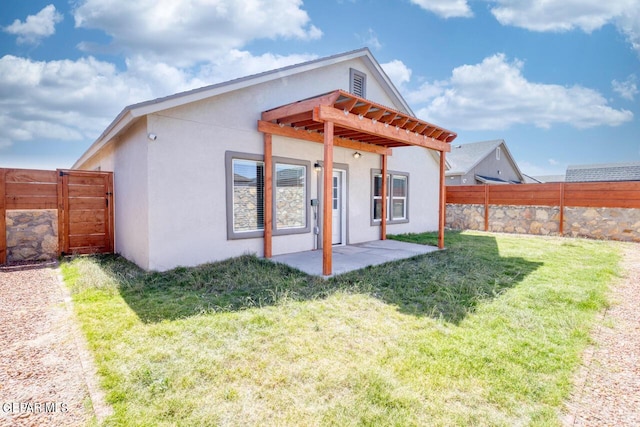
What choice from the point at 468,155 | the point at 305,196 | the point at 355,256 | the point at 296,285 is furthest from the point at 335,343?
the point at 468,155

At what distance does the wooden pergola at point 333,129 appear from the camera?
580 centimetres

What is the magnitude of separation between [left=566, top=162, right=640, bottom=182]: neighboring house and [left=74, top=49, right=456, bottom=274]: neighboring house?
18305 mm

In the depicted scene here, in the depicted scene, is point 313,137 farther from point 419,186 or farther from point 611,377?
point 611,377

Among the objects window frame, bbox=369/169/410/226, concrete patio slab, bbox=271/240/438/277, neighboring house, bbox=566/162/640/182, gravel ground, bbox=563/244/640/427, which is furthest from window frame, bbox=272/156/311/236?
neighboring house, bbox=566/162/640/182

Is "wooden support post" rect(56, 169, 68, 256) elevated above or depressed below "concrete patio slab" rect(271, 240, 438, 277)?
above

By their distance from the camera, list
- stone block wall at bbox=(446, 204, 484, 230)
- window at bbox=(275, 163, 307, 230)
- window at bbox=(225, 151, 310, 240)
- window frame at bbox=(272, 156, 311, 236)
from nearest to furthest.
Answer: window at bbox=(225, 151, 310, 240)
window frame at bbox=(272, 156, 311, 236)
window at bbox=(275, 163, 307, 230)
stone block wall at bbox=(446, 204, 484, 230)

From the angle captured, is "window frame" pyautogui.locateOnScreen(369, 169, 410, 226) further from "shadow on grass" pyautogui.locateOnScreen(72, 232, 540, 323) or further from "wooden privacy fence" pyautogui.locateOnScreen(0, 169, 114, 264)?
"wooden privacy fence" pyautogui.locateOnScreen(0, 169, 114, 264)

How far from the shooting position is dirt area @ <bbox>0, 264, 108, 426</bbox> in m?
2.31

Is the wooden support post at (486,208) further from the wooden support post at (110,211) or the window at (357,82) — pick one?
the wooden support post at (110,211)

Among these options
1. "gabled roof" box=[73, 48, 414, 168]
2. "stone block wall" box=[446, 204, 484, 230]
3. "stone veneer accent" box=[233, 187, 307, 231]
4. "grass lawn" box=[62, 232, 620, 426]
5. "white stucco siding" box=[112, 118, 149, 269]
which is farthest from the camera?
"stone block wall" box=[446, 204, 484, 230]

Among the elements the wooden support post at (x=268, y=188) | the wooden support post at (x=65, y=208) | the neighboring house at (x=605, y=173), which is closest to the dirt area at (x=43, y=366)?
the wooden support post at (x=65, y=208)

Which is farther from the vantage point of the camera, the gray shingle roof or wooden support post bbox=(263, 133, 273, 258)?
the gray shingle roof

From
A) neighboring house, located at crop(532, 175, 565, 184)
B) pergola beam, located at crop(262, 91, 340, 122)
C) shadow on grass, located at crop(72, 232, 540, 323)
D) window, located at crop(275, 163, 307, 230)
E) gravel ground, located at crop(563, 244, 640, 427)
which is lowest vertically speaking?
gravel ground, located at crop(563, 244, 640, 427)

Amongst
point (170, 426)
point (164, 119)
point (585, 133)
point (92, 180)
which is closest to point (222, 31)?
point (164, 119)
